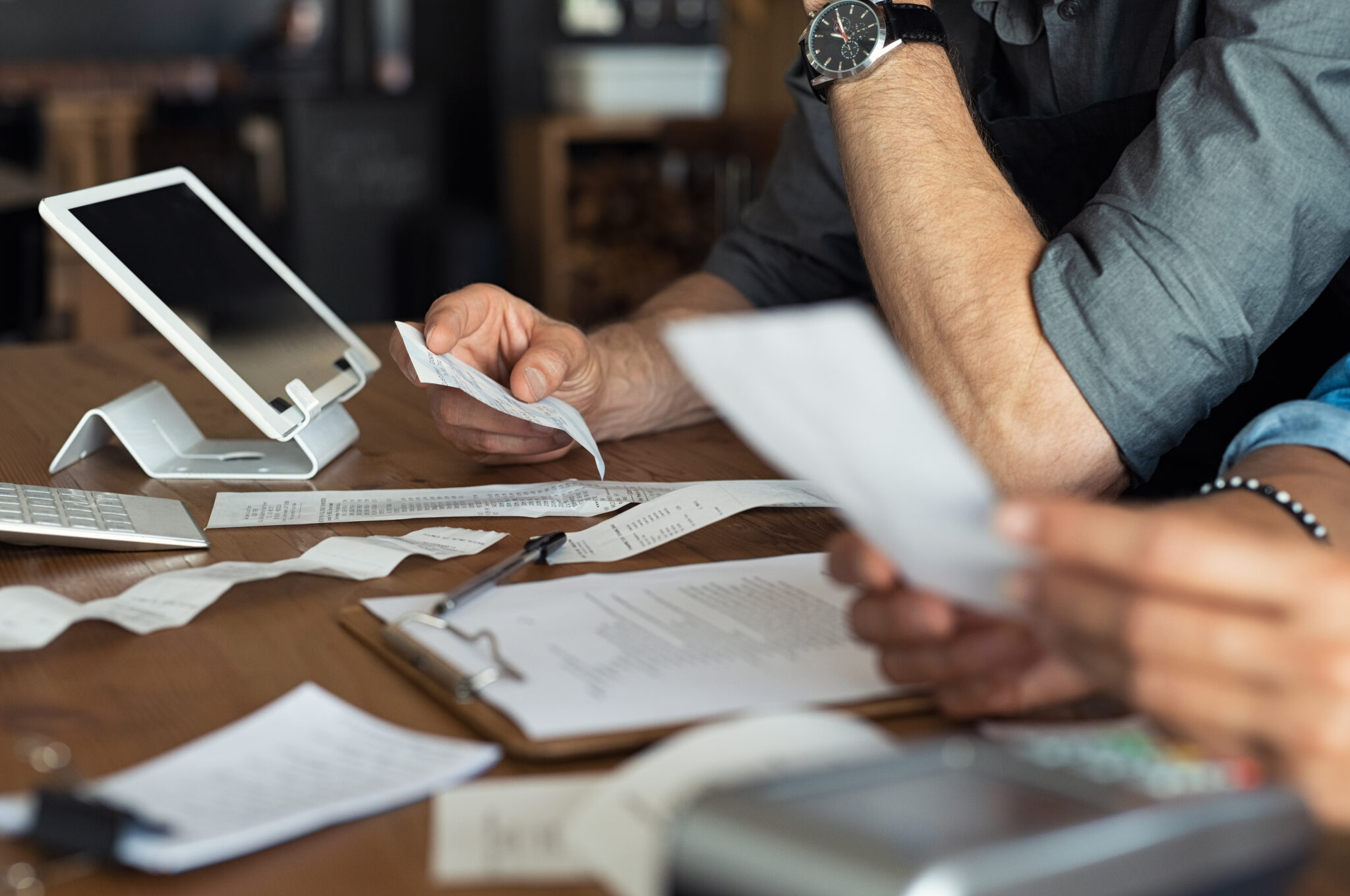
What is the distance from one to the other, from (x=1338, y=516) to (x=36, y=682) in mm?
651

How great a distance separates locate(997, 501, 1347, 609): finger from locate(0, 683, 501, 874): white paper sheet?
0.25 metres

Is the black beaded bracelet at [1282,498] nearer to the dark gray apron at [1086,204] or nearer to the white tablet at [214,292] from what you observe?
the dark gray apron at [1086,204]

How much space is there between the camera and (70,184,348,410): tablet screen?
3.29 feet

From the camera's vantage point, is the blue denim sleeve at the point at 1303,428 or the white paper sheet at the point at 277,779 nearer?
the white paper sheet at the point at 277,779

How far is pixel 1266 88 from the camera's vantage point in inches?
31.8

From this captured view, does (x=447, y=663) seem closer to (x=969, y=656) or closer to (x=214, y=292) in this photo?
(x=969, y=656)

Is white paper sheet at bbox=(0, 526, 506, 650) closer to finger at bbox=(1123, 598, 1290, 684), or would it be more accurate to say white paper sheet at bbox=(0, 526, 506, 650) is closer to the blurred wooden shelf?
finger at bbox=(1123, 598, 1290, 684)

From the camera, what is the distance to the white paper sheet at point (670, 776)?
0.41m

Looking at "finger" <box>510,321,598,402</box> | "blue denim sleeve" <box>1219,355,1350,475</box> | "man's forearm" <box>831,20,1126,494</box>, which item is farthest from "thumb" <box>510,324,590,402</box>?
"blue denim sleeve" <box>1219,355,1350,475</box>

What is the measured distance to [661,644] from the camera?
0.64 m

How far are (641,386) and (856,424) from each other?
2.57 ft

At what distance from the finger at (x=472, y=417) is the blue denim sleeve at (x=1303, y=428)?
1.74 ft


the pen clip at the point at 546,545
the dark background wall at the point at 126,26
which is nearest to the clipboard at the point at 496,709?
the pen clip at the point at 546,545

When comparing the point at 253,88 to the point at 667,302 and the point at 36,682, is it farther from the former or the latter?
the point at 36,682
